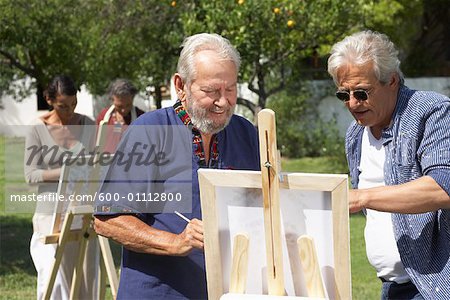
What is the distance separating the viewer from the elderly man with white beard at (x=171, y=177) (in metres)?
3.63

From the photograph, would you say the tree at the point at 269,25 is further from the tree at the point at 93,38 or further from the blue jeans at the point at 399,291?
the blue jeans at the point at 399,291

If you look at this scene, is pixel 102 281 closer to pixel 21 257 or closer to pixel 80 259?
pixel 80 259

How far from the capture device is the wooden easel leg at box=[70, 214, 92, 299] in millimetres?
7000

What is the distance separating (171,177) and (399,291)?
1.11 m

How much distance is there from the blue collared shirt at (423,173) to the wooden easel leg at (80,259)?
12.1ft

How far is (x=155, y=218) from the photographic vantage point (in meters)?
3.79

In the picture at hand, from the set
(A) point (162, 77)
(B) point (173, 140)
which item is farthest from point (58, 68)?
(B) point (173, 140)

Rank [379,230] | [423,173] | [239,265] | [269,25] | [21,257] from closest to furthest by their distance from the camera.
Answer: [239,265] < [423,173] < [379,230] < [21,257] < [269,25]

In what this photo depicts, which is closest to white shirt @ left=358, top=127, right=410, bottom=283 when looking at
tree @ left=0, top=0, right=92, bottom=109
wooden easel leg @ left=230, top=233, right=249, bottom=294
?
wooden easel leg @ left=230, top=233, right=249, bottom=294

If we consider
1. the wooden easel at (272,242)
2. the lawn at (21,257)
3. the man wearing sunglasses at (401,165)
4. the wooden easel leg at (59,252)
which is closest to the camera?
the wooden easel at (272,242)

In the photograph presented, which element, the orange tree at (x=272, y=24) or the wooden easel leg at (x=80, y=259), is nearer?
the wooden easel leg at (x=80, y=259)

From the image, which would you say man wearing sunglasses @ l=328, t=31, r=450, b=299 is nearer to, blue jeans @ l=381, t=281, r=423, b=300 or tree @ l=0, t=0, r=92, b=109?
blue jeans @ l=381, t=281, r=423, b=300

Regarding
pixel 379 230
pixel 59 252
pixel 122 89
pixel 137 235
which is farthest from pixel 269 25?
pixel 137 235

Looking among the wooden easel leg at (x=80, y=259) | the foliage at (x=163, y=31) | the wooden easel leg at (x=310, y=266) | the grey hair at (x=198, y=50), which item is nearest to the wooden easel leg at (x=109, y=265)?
the wooden easel leg at (x=80, y=259)
